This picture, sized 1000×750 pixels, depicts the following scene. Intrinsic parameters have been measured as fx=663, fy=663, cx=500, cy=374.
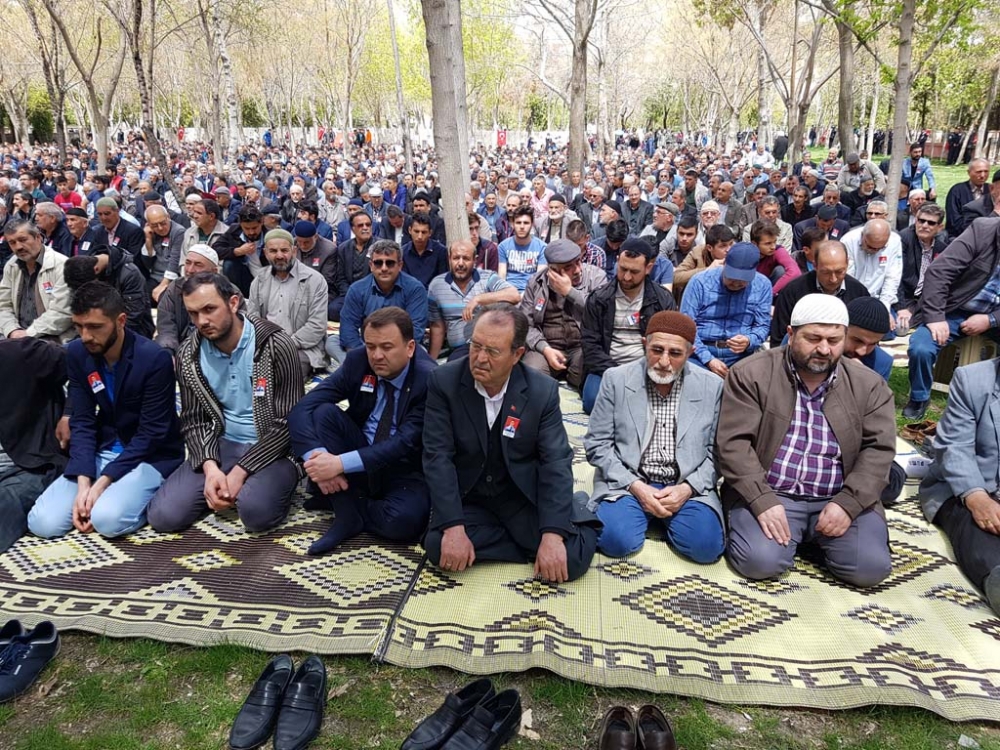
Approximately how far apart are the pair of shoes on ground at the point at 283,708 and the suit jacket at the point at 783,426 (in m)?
2.27

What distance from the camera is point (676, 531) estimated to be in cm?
359

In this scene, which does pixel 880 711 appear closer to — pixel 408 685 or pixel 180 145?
pixel 408 685

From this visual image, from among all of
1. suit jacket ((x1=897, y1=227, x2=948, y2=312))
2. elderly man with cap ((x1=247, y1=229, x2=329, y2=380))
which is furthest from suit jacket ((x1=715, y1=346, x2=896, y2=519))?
suit jacket ((x1=897, y1=227, x2=948, y2=312))

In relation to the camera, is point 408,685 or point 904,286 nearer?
point 408,685

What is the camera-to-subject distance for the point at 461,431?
11.0 ft

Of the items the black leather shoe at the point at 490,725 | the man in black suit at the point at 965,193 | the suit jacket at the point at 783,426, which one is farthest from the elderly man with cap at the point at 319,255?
the man in black suit at the point at 965,193

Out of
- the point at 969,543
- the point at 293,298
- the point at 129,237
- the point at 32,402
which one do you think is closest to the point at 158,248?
the point at 129,237

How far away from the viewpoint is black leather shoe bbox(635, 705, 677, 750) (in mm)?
2371

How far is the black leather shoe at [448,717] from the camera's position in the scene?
244 cm

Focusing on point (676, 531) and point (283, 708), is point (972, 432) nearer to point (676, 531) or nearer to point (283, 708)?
point (676, 531)

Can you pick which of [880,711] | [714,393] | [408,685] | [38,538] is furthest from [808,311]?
[38,538]

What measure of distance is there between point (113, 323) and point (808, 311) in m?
3.80

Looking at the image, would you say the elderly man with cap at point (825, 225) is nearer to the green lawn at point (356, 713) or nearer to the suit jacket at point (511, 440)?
the suit jacket at point (511, 440)

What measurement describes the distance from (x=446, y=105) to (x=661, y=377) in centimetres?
305
